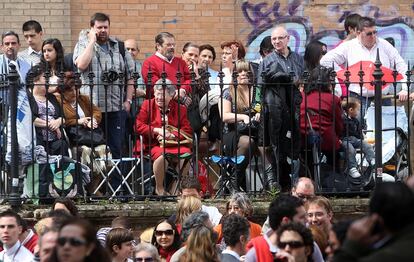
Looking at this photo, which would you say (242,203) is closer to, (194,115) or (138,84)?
(138,84)

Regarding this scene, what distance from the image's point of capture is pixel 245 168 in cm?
1609

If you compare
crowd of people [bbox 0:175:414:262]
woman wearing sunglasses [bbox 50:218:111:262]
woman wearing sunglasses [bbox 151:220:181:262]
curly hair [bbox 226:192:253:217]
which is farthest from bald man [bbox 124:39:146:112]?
woman wearing sunglasses [bbox 50:218:111:262]

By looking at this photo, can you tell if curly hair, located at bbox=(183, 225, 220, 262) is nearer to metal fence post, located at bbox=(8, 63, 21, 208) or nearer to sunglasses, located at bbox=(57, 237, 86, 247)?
metal fence post, located at bbox=(8, 63, 21, 208)

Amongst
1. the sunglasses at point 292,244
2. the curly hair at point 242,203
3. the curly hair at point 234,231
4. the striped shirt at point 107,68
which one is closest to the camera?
the sunglasses at point 292,244

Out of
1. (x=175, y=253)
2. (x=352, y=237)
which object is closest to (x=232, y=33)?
(x=175, y=253)

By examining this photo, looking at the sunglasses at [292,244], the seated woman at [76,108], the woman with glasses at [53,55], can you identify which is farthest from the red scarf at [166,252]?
the woman with glasses at [53,55]

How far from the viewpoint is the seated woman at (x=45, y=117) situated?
51.9 feet

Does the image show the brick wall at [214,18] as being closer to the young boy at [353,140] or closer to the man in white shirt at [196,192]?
the young boy at [353,140]

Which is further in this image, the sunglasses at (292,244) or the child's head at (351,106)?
the child's head at (351,106)

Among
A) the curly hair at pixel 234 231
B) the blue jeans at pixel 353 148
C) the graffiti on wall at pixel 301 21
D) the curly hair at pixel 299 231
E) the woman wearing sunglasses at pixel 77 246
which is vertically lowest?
the curly hair at pixel 234 231

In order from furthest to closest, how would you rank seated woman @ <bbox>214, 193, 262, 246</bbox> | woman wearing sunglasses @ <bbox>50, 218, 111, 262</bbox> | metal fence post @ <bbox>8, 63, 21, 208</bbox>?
1. metal fence post @ <bbox>8, 63, 21, 208</bbox>
2. seated woman @ <bbox>214, 193, 262, 246</bbox>
3. woman wearing sunglasses @ <bbox>50, 218, 111, 262</bbox>

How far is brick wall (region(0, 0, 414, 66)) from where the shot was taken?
1991 cm

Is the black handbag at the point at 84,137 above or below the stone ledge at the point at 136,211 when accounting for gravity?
above

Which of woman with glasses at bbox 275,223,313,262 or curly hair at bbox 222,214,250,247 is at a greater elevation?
woman with glasses at bbox 275,223,313,262
